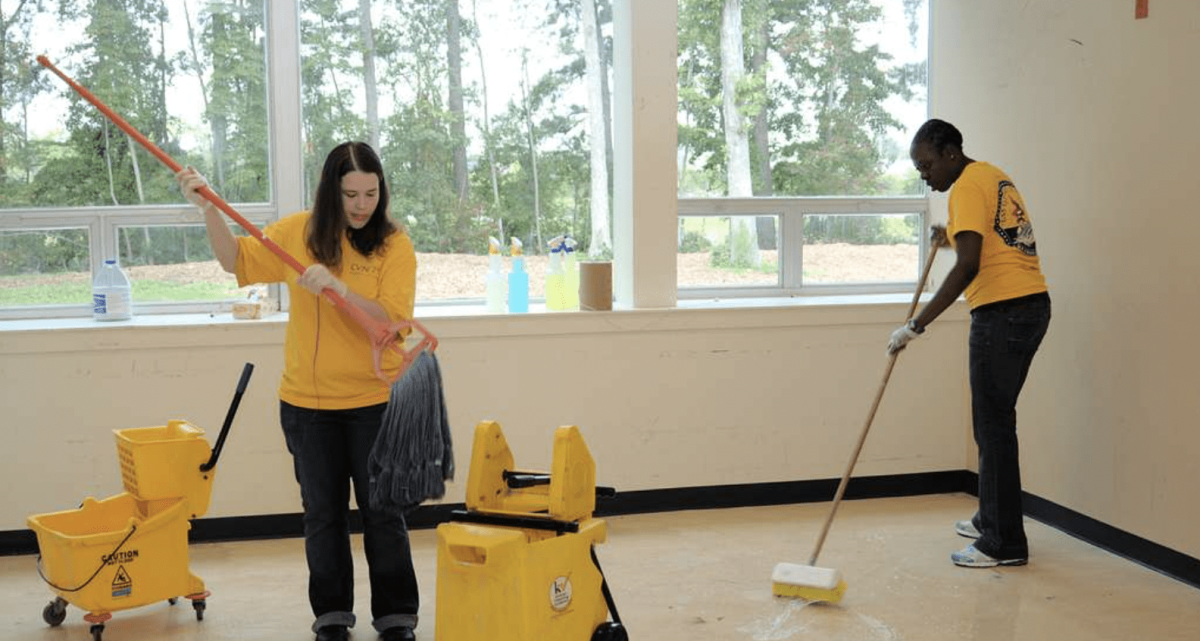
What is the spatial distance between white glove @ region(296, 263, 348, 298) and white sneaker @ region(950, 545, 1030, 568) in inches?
88.7

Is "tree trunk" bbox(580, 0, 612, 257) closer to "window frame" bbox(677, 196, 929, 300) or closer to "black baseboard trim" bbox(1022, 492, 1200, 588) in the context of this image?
"window frame" bbox(677, 196, 929, 300)

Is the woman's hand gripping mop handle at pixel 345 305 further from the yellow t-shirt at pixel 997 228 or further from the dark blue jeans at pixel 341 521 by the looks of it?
the yellow t-shirt at pixel 997 228

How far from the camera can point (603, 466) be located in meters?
4.43

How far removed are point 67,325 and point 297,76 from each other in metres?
1.21

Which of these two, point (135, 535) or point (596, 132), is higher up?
point (596, 132)

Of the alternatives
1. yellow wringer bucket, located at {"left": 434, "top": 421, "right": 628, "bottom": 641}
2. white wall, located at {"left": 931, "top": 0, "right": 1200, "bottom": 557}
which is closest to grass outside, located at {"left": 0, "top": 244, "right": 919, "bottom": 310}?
white wall, located at {"left": 931, "top": 0, "right": 1200, "bottom": 557}

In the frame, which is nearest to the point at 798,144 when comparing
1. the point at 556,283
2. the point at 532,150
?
the point at 532,150

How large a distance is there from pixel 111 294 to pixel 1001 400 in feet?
10.0

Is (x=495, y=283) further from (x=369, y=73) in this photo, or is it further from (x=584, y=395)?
(x=369, y=73)

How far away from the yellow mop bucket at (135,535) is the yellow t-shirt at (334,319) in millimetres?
330

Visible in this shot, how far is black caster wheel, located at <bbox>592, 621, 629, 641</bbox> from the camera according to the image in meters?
2.72

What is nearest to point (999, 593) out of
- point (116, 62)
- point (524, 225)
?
point (524, 225)

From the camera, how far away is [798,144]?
491cm

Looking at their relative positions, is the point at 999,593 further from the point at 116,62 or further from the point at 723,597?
the point at 116,62
